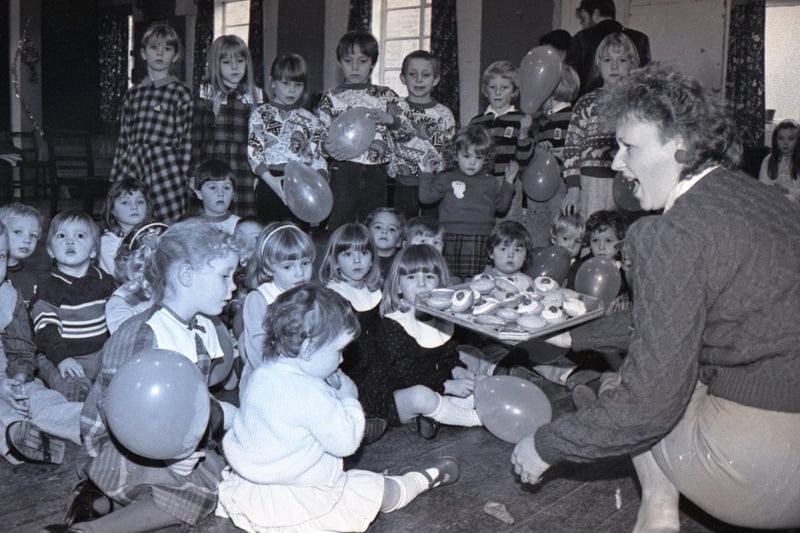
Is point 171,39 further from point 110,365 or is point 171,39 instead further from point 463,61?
point 463,61

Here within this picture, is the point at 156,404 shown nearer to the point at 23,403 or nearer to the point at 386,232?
the point at 23,403

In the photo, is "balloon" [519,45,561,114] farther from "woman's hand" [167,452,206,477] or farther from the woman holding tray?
"woman's hand" [167,452,206,477]

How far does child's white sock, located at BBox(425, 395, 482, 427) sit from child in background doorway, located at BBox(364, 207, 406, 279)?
112 centimetres

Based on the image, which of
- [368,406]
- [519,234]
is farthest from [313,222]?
[368,406]

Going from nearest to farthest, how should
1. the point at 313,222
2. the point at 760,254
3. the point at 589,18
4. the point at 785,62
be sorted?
the point at 760,254, the point at 313,222, the point at 589,18, the point at 785,62

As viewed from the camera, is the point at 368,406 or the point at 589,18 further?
the point at 589,18

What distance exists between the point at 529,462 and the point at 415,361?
4.06 feet

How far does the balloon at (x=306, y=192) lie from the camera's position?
4137 mm

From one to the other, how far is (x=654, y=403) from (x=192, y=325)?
4.27 feet

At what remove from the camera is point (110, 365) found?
2160 millimetres

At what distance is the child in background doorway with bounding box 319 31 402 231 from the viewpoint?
175 inches

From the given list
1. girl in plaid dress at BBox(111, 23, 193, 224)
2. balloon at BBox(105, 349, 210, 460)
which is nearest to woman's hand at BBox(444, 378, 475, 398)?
balloon at BBox(105, 349, 210, 460)

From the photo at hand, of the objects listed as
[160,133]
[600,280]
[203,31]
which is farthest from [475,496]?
[203,31]

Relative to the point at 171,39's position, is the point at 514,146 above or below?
below
